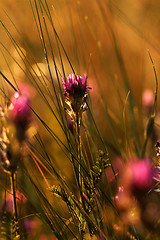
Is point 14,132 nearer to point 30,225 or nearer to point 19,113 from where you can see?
point 19,113

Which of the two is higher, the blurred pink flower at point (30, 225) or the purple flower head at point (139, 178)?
the blurred pink flower at point (30, 225)

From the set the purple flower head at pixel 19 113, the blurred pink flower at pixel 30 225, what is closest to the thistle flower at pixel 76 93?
the purple flower head at pixel 19 113

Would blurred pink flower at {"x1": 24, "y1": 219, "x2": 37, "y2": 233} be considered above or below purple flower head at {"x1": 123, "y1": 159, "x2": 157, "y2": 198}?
above

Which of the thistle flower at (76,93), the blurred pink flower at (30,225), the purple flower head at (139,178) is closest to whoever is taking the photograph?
the purple flower head at (139,178)

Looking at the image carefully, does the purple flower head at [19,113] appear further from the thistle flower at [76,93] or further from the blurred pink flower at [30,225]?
the blurred pink flower at [30,225]

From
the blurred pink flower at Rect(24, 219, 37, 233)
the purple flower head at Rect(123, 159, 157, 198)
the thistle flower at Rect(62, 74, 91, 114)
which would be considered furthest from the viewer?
the blurred pink flower at Rect(24, 219, 37, 233)

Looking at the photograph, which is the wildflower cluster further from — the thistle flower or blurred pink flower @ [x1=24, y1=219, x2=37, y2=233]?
blurred pink flower @ [x1=24, y1=219, x2=37, y2=233]

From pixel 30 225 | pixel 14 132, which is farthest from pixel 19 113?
pixel 30 225

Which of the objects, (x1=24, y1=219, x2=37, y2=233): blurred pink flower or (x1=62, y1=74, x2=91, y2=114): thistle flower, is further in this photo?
(x1=24, y1=219, x2=37, y2=233): blurred pink flower

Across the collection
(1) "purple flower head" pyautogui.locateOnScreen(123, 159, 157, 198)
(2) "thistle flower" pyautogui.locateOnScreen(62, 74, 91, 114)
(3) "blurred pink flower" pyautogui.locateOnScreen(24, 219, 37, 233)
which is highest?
(2) "thistle flower" pyautogui.locateOnScreen(62, 74, 91, 114)

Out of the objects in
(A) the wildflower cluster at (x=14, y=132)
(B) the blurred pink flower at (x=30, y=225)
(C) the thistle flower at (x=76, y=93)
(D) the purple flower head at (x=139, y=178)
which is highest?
(C) the thistle flower at (x=76, y=93)

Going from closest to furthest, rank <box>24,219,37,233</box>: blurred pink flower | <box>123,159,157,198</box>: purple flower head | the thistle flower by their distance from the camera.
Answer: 1. <box>123,159,157,198</box>: purple flower head
2. the thistle flower
3. <box>24,219,37,233</box>: blurred pink flower

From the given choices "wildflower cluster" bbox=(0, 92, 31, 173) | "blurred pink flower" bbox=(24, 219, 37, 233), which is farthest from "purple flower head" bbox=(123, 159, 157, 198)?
"blurred pink flower" bbox=(24, 219, 37, 233)
